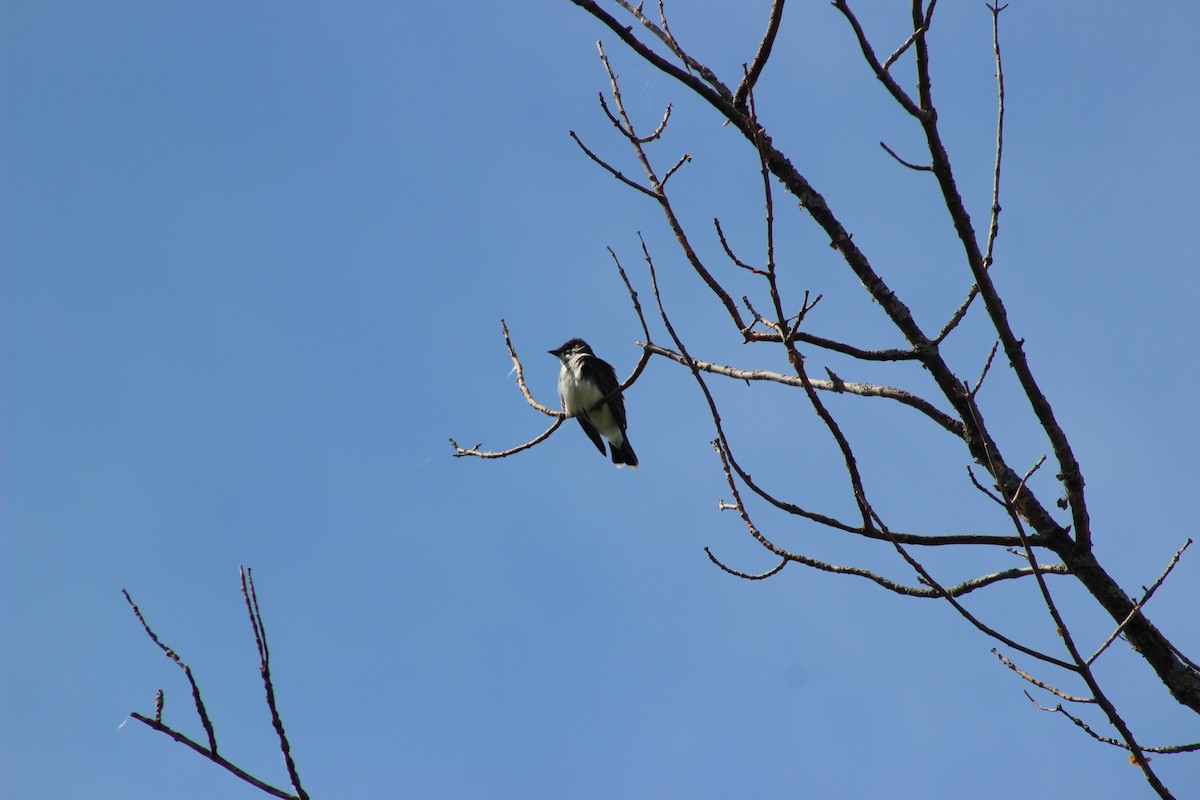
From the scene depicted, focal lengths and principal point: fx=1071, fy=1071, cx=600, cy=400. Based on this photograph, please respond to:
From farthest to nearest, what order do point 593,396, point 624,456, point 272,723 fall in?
1. point 624,456
2. point 593,396
3. point 272,723

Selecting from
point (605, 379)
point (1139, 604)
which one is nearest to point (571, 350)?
point (605, 379)

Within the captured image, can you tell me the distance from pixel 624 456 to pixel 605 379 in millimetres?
899

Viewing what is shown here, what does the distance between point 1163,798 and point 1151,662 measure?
68 cm

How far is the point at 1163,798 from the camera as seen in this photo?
281cm

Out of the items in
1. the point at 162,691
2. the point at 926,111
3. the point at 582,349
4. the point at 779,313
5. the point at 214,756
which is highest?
the point at 582,349

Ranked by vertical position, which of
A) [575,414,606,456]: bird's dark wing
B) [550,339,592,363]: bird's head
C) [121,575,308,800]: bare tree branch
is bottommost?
[121,575,308,800]: bare tree branch

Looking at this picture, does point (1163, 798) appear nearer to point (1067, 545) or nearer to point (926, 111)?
point (1067, 545)

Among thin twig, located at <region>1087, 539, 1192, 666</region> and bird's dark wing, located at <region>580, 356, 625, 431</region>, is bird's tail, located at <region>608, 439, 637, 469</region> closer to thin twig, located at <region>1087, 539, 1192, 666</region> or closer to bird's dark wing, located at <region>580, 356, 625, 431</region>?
bird's dark wing, located at <region>580, 356, 625, 431</region>

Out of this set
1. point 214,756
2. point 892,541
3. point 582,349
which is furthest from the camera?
point 582,349

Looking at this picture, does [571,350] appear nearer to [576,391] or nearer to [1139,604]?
[576,391]

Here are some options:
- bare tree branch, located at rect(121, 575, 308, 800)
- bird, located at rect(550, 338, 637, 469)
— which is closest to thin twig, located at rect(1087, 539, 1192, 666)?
bare tree branch, located at rect(121, 575, 308, 800)

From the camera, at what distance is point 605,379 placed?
9.93 metres

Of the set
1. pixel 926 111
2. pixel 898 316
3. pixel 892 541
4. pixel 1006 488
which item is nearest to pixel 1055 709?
pixel 1006 488

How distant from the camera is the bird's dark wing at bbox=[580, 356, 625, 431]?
9734 millimetres
